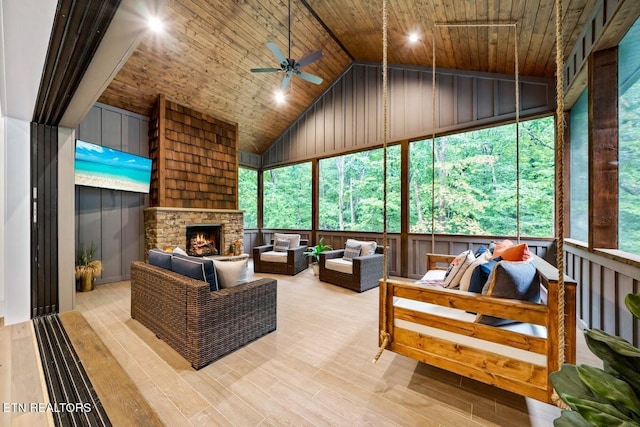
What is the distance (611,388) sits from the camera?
0.74 metres

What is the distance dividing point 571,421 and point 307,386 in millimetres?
1519

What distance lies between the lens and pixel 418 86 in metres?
4.96

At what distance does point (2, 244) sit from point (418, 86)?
22.0 feet

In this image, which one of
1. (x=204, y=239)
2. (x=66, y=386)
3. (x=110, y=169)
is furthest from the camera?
(x=204, y=239)

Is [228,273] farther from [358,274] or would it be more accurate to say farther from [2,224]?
[2,224]

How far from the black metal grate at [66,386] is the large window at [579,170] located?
468 centimetres

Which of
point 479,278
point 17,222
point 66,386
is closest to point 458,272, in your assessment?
point 479,278

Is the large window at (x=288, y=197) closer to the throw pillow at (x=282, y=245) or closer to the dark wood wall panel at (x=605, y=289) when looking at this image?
the throw pillow at (x=282, y=245)

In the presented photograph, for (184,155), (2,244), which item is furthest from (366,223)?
(2,244)

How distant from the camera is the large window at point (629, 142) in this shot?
212cm

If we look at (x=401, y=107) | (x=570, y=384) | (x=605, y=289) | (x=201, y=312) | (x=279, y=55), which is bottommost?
(x=201, y=312)

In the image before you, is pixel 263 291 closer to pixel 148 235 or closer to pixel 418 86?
pixel 148 235

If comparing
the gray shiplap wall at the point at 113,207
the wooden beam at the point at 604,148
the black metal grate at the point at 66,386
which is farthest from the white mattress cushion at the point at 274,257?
the wooden beam at the point at 604,148

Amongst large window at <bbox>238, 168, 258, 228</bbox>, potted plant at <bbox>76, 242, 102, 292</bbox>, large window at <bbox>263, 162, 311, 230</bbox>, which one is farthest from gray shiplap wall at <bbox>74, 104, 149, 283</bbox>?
large window at <bbox>263, 162, 311, 230</bbox>
